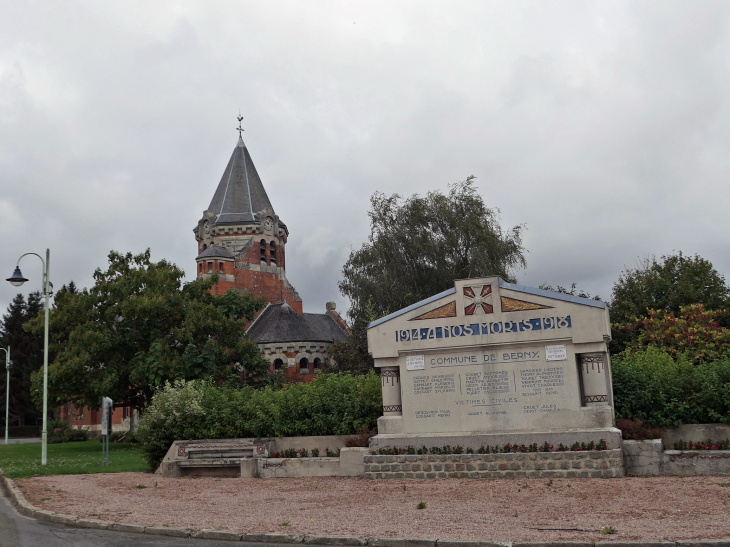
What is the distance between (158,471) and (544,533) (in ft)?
44.7

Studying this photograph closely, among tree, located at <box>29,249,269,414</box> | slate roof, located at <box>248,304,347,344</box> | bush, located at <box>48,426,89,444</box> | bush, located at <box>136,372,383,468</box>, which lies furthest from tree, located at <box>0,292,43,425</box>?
bush, located at <box>136,372,383,468</box>

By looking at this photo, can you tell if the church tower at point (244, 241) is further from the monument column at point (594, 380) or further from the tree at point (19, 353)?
the monument column at point (594, 380)

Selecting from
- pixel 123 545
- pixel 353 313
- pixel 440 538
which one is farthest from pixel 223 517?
pixel 353 313

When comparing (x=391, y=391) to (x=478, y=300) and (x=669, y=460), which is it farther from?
(x=669, y=460)

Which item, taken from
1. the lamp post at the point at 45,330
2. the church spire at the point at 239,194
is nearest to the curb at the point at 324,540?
the lamp post at the point at 45,330

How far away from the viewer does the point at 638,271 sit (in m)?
43.4

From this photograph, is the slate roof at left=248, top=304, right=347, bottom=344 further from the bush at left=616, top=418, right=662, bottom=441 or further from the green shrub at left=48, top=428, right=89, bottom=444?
the bush at left=616, top=418, right=662, bottom=441

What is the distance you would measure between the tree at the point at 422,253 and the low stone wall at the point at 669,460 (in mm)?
22300

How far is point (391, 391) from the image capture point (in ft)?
55.8

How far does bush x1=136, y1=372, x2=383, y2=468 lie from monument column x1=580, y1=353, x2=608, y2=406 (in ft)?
18.6

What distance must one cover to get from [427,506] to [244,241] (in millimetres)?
46930

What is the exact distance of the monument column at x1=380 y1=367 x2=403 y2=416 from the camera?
16.9 m

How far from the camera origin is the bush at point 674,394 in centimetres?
1511

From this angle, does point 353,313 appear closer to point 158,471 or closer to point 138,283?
point 138,283
